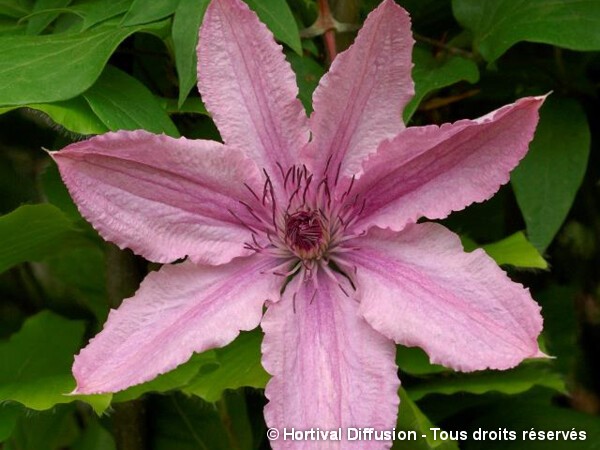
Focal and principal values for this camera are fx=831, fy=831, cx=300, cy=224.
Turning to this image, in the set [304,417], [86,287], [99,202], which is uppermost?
[99,202]

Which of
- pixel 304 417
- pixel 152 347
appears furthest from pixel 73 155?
pixel 304 417

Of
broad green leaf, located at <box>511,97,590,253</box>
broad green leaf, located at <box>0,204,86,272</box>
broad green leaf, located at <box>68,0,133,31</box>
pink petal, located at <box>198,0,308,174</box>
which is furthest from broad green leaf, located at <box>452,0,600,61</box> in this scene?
broad green leaf, located at <box>0,204,86,272</box>

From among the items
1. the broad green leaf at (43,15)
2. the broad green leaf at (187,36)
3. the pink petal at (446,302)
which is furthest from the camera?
the broad green leaf at (43,15)

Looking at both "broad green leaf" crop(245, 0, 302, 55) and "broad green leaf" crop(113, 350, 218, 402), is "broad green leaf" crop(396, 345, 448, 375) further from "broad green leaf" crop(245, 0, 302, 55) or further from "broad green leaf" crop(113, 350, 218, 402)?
"broad green leaf" crop(245, 0, 302, 55)

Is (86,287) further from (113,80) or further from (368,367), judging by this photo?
(368,367)

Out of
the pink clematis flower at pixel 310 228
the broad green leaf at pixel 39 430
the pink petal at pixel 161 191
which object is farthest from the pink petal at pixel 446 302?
A: the broad green leaf at pixel 39 430

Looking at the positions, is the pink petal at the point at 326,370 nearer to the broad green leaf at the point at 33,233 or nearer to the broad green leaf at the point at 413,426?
the broad green leaf at the point at 413,426
